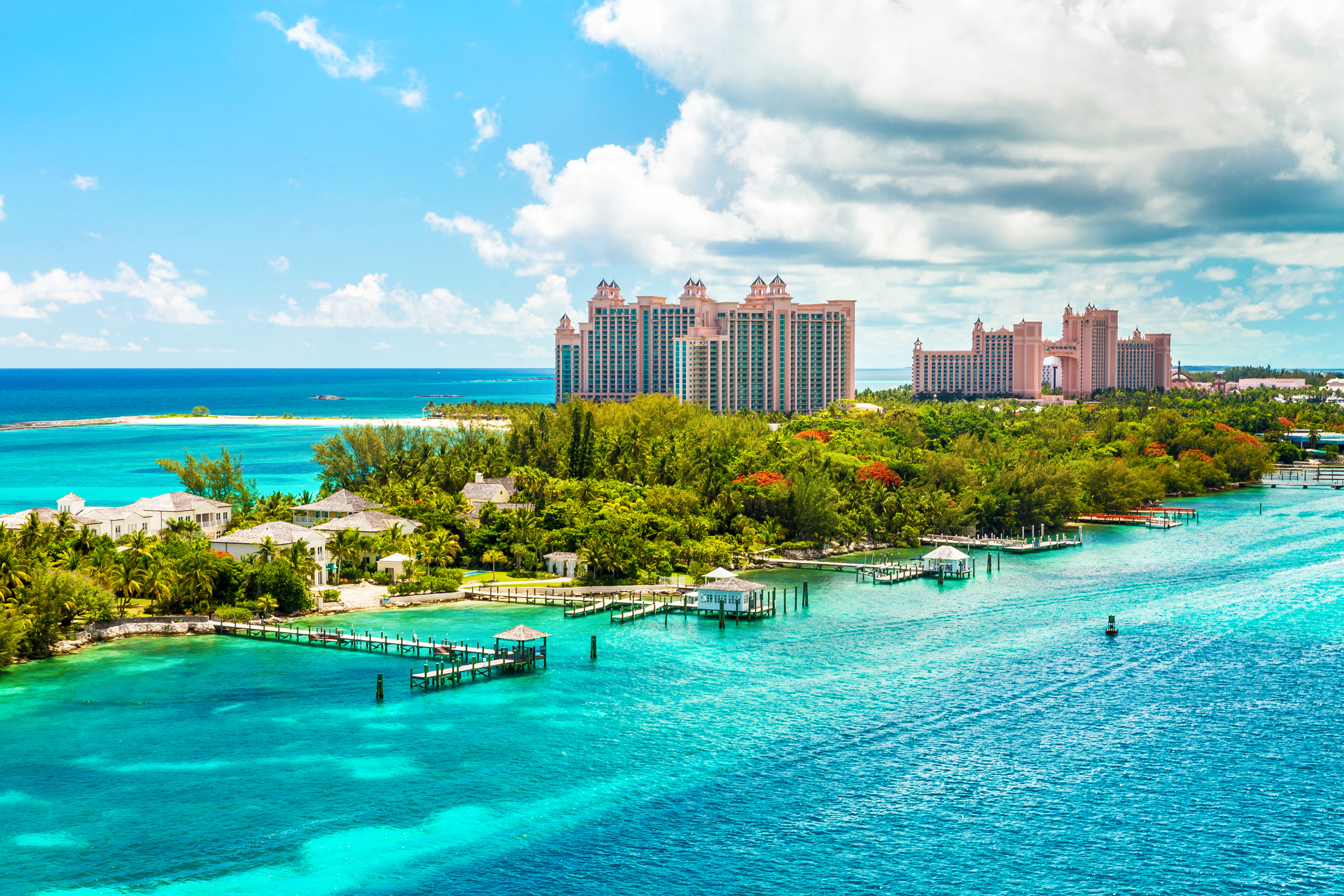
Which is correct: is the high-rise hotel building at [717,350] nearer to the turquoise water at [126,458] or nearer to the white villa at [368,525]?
the turquoise water at [126,458]

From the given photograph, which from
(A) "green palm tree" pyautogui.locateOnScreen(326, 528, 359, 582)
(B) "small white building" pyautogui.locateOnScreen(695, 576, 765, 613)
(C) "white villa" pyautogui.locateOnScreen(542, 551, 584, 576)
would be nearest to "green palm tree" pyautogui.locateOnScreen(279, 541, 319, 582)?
(A) "green palm tree" pyautogui.locateOnScreen(326, 528, 359, 582)

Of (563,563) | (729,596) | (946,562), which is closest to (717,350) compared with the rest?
(946,562)

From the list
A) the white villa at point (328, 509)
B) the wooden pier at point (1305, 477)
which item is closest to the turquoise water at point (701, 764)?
the white villa at point (328, 509)

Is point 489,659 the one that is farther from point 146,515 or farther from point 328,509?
point 146,515

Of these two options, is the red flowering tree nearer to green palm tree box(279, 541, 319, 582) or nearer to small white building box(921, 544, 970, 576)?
small white building box(921, 544, 970, 576)

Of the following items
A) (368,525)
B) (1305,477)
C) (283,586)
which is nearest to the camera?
(283,586)

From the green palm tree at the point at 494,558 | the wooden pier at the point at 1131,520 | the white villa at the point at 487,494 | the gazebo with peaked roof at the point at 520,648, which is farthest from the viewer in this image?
the wooden pier at the point at 1131,520
